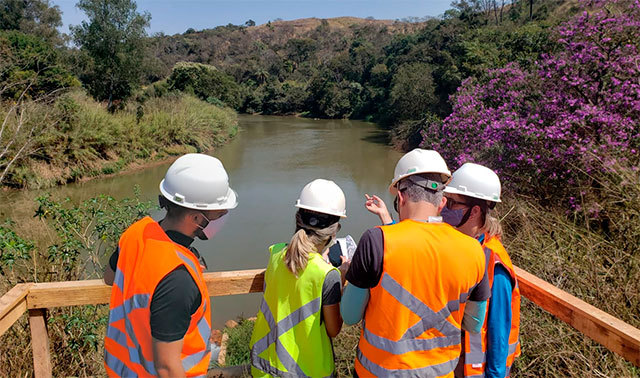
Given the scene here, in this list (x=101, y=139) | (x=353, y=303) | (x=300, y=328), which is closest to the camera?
(x=353, y=303)

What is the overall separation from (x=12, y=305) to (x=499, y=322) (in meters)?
1.72

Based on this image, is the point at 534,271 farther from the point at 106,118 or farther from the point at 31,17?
the point at 31,17

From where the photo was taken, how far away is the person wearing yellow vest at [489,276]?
4.74 ft

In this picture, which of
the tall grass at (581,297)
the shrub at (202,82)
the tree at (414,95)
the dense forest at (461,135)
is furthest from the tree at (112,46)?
the tall grass at (581,297)

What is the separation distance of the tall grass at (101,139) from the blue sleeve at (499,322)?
9530mm

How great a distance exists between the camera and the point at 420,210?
4.42 feet

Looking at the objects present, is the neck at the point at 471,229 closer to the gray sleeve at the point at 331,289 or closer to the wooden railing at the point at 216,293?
the wooden railing at the point at 216,293

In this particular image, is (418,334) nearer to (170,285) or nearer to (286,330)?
(286,330)

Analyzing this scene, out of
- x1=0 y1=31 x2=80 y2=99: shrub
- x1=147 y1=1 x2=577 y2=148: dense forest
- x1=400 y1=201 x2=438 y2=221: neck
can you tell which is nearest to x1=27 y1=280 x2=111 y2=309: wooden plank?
x1=400 y1=201 x2=438 y2=221: neck

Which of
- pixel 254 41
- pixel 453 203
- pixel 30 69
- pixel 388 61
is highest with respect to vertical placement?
pixel 254 41

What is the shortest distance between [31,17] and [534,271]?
119 ft

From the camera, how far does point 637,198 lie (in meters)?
2.96

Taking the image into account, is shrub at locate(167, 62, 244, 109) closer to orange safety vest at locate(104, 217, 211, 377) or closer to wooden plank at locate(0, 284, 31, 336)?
wooden plank at locate(0, 284, 31, 336)

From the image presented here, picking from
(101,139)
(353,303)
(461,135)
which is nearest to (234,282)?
(353,303)
